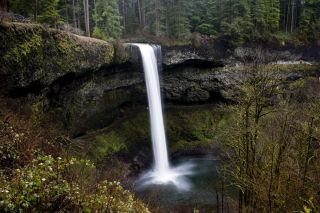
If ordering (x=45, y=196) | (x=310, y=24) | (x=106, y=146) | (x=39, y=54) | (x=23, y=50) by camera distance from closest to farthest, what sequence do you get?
(x=45, y=196)
(x=23, y=50)
(x=39, y=54)
(x=106, y=146)
(x=310, y=24)

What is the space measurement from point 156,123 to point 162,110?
8.92ft

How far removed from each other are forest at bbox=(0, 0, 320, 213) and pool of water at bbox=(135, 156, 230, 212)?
0.13 m

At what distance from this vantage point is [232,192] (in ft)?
69.7

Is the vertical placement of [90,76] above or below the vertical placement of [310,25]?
below

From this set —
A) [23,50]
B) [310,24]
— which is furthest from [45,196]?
[310,24]

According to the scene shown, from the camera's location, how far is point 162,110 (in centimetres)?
3094

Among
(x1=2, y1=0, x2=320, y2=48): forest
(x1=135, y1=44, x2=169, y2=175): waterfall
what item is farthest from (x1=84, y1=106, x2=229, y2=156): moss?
(x1=2, y1=0, x2=320, y2=48): forest

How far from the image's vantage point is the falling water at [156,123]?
84.0 feet

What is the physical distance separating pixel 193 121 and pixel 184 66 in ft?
19.7

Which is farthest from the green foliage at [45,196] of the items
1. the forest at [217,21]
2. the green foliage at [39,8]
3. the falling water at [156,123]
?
the forest at [217,21]

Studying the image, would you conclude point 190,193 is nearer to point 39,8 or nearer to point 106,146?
point 106,146

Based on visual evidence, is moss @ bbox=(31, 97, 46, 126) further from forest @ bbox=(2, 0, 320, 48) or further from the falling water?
forest @ bbox=(2, 0, 320, 48)

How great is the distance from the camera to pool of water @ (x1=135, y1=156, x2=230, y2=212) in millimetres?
19009

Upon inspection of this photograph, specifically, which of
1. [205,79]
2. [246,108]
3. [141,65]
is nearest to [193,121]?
[205,79]
